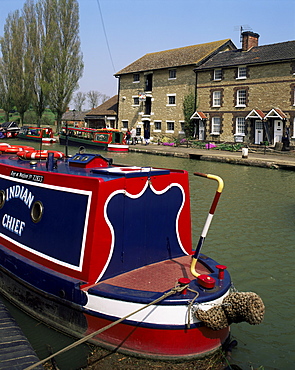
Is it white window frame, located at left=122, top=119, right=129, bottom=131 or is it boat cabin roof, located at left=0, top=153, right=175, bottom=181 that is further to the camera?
white window frame, located at left=122, top=119, right=129, bottom=131

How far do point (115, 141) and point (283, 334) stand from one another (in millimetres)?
28561

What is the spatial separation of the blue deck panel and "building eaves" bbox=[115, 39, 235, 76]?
33.3 m

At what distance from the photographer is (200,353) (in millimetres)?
4492

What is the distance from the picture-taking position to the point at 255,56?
31578mm

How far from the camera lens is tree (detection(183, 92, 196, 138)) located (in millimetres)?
35806

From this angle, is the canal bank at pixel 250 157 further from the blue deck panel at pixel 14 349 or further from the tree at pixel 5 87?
the tree at pixel 5 87

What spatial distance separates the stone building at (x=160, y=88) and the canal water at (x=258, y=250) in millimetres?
19622

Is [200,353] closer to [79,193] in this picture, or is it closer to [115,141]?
[79,193]

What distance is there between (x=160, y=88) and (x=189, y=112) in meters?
4.85

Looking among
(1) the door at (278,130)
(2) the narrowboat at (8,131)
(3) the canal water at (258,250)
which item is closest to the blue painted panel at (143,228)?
(3) the canal water at (258,250)

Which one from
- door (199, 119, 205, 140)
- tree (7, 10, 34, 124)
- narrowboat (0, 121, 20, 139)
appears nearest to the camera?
door (199, 119, 205, 140)

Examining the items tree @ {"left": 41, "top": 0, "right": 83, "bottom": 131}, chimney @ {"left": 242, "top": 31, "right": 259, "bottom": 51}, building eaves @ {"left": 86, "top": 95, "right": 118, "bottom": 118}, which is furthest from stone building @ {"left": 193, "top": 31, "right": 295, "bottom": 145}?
tree @ {"left": 41, "top": 0, "right": 83, "bottom": 131}

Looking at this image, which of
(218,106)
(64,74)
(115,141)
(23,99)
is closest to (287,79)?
(218,106)

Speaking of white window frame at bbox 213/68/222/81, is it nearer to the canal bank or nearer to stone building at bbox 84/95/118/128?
the canal bank
